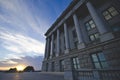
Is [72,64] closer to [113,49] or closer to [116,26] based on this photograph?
[113,49]

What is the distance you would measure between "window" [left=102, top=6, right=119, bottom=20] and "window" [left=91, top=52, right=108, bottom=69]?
795 centimetres

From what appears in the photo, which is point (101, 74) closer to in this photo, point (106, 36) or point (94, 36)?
point (106, 36)

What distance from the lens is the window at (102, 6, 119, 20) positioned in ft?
46.2

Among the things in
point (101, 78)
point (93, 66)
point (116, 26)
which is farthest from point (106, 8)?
point (101, 78)

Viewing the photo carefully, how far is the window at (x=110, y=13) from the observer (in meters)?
14.1

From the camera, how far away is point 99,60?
1220 centimetres

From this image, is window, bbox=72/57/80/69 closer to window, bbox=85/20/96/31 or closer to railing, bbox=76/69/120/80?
window, bbox=85/20/96/31

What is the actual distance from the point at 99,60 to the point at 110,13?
9.51 metres

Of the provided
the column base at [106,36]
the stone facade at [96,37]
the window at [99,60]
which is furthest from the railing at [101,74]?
the column base at [106,36]

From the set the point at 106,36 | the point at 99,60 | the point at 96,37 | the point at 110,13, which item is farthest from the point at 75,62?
the point at 110,13

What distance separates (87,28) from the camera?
19062mm

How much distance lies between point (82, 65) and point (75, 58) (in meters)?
2.53

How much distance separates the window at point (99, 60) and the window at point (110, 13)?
7955 millimetres

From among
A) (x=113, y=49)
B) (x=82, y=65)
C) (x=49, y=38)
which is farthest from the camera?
(x=49, y=38)
